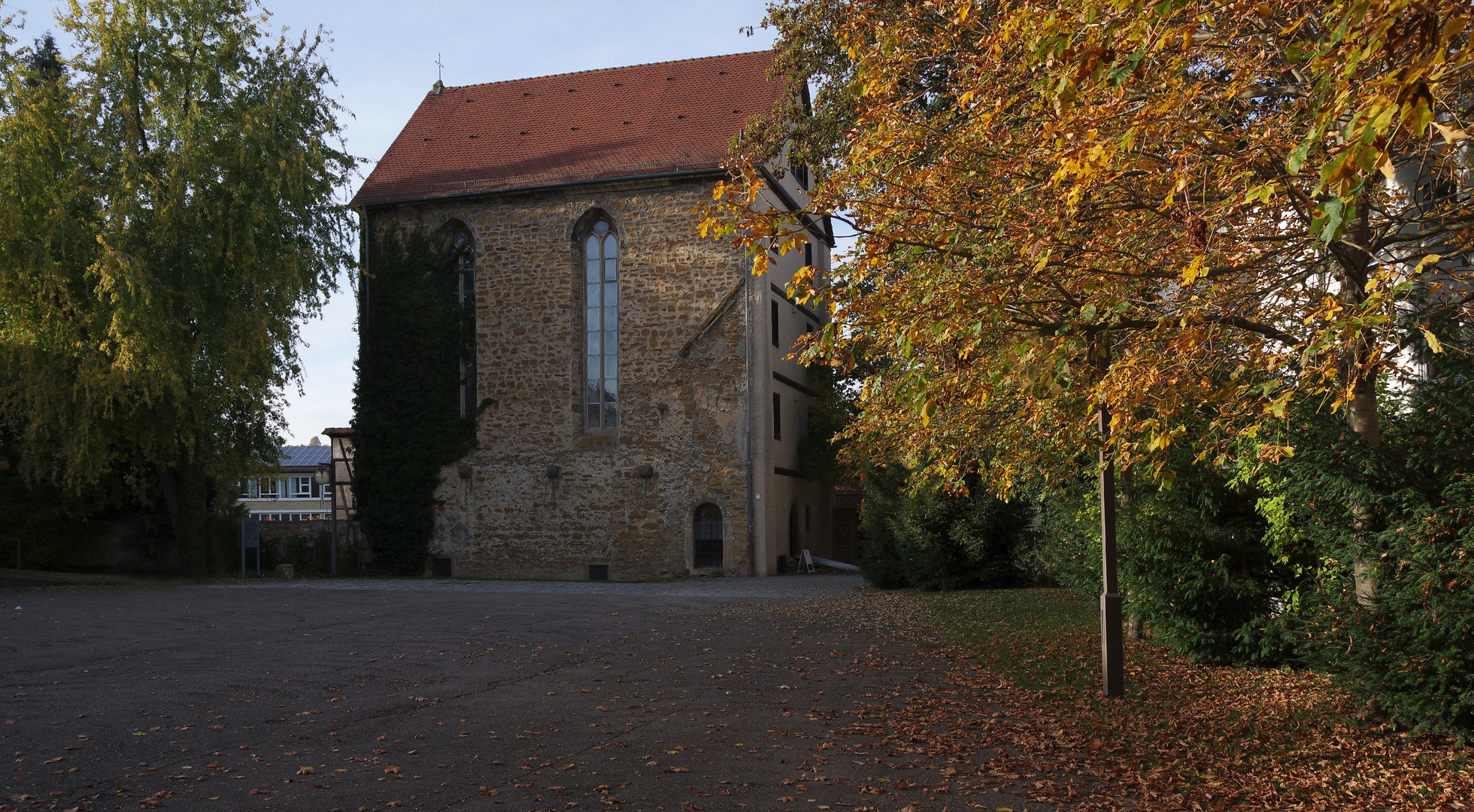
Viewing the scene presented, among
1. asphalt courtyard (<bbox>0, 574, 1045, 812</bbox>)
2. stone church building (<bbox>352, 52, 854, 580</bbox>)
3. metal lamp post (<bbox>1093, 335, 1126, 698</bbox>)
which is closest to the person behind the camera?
asphalt courtyard (<bbox>0, 574, 1045, 812</bbox>)

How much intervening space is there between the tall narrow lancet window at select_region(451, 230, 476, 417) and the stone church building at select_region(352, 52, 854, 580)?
7 cm

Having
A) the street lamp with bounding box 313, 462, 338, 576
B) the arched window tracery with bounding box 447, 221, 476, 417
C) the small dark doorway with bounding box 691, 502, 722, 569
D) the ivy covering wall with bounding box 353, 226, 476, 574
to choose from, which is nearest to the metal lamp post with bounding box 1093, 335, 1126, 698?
the small dark doorway with bounding box 691, 502, 722, 569

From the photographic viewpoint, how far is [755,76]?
2950 centimetres

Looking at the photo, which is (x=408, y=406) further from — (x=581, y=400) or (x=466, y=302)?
(x=581, y=400)

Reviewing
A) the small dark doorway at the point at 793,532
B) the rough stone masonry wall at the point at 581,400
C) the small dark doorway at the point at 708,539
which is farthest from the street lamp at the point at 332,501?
the small dark doorway at the point at 793,532

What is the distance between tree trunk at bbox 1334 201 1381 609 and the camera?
20.9 ft

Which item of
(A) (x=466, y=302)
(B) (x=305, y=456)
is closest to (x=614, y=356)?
(A) (x=466, y=302)

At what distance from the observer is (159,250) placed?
2325 cm

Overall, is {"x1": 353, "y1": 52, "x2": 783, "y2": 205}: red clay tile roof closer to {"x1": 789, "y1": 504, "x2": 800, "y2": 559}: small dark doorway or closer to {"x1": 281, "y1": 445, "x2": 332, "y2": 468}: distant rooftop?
{"x1": 789, "y1": 504, "x2": 800, "y2": 559}: small dark doorway

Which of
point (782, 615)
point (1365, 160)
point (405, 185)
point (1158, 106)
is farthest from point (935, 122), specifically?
point (405, 185)

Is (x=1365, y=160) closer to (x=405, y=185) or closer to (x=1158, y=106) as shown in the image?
(x=1158, y=106)

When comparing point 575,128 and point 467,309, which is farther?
point 575,128

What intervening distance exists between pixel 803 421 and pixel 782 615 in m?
15.6

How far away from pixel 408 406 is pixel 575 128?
29.1ft
